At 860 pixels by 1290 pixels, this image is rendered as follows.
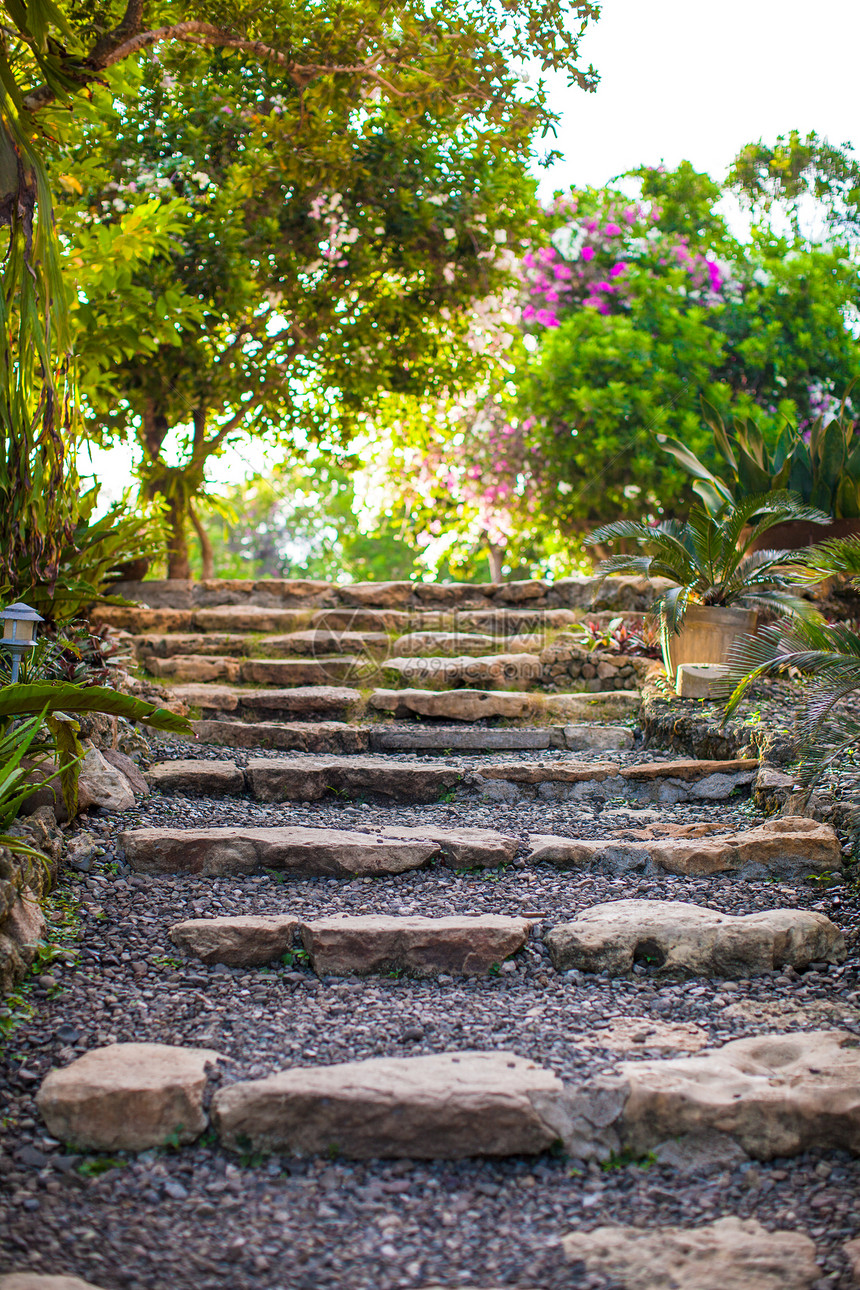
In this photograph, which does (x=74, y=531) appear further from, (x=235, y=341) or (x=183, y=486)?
(x=235, y=341)

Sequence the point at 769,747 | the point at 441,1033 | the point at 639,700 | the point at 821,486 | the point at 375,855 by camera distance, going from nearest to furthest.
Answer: the point at 441,1033 < the point at 375,855 < the point at 769,747 < the point at 639,700 < the point at 821,486

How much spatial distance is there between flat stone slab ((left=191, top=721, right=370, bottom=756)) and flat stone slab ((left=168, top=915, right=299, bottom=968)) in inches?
76.8

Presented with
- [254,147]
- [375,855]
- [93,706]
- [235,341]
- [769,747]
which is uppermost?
[254,147]

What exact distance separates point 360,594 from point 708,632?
3.01 meters

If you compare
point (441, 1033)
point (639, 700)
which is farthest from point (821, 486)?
point (441, 1033)

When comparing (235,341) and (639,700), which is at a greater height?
(235,341)

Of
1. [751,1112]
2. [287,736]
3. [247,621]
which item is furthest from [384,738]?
[751,1112]

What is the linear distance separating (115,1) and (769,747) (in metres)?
4.73

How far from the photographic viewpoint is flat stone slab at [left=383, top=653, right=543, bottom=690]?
17.3 ft

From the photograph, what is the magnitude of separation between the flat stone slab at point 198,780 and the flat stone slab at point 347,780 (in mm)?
67

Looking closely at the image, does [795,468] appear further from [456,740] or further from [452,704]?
[456,740]

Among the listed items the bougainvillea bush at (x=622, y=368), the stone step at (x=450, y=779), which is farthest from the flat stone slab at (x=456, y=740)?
the bougainvillea bush at (x=622, y=368)

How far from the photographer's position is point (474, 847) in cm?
304

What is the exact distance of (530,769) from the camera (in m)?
3.92
